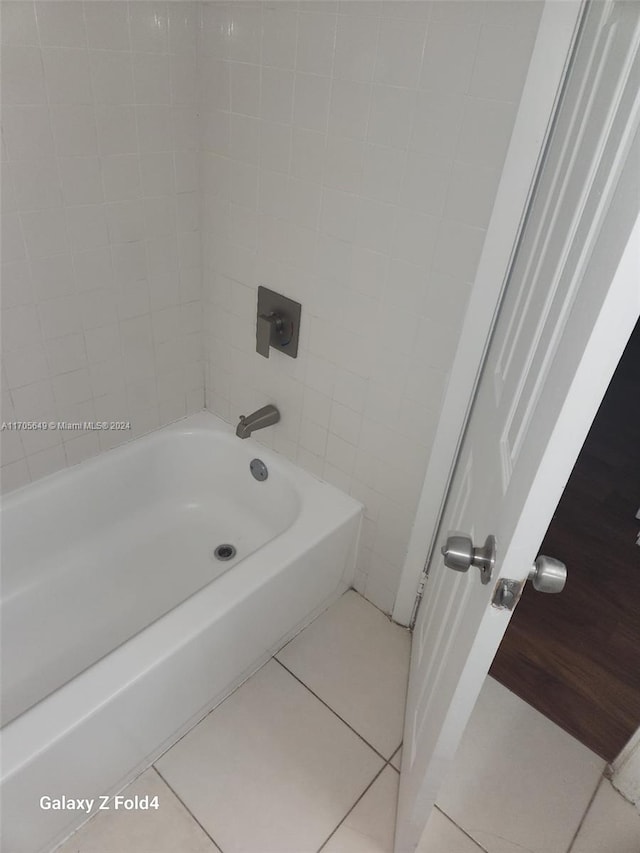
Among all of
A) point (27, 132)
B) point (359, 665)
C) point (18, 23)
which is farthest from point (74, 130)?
point (359, 665)

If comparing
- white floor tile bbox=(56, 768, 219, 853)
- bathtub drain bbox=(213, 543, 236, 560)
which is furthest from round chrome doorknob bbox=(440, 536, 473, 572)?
bathtub drain bbox=(213, 543, 236, 560)

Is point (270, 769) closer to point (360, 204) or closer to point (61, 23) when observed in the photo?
point (360, 204)

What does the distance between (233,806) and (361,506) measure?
2.70ft

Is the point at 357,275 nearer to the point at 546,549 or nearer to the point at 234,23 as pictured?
the point at 234,23

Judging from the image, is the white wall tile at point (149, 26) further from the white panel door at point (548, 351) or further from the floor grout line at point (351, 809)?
the floor grout line at point (351, 809)

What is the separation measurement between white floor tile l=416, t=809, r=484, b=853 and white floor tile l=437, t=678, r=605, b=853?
19 millimetres

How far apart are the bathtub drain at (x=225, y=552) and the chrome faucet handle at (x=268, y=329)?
0.70 metres

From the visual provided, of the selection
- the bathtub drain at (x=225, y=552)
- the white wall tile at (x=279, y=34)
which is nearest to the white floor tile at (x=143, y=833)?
the bathtub drain at (x=225, y=552)

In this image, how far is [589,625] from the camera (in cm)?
183

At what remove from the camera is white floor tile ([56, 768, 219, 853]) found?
4.11 ft

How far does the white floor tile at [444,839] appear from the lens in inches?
51.3

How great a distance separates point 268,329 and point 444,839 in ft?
4.41

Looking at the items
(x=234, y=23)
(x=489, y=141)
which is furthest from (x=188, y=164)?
(x=489, y=141)

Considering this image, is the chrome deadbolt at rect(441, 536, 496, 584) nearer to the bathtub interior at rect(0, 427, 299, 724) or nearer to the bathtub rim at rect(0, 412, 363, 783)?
the bathtub rim at rect(0, 412, 363, 783)
